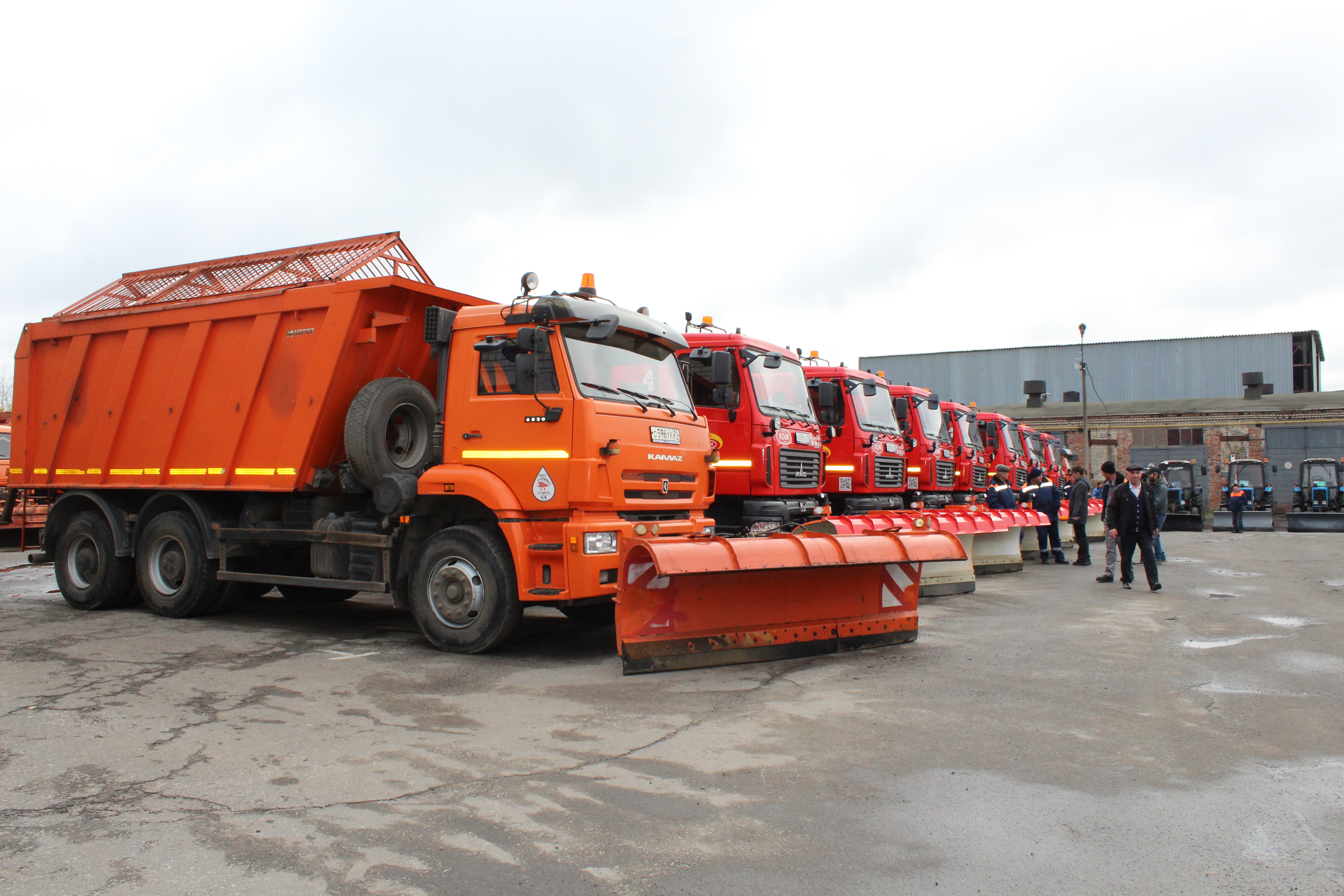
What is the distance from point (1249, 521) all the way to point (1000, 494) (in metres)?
19.4

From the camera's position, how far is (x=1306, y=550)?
1978cm

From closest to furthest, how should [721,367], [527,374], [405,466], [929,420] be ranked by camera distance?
[527,374] → [405,466] → [721,367] → [929,420]

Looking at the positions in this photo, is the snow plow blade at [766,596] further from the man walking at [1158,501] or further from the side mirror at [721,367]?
the man walking at [1158,501]

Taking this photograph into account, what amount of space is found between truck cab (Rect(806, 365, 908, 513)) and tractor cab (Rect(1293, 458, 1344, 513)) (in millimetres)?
28232

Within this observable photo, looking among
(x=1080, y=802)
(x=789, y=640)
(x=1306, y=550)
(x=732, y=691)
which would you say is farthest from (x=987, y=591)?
(x=1306, y=550)

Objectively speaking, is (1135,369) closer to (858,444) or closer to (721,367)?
(858,444)

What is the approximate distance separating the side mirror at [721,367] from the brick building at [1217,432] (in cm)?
3511

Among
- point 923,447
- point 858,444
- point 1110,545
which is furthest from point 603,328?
point 923,447

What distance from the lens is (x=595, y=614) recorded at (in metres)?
8.97

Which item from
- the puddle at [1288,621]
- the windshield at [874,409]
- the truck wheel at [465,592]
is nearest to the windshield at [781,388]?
the windshield at [874,409]

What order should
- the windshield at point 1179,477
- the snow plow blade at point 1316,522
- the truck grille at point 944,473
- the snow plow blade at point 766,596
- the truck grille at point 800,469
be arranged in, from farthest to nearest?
the windshield at point 1179,477 < the snow plow blade at point 1316,522 < the truck grille at point 944,473 < the truck grille at point 800,469 < the snow plow blade at point 766,596

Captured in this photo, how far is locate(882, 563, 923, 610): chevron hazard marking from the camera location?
25.8ft

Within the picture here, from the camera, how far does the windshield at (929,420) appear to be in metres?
16.4

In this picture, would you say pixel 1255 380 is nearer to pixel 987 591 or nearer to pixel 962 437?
pixel 962 437
